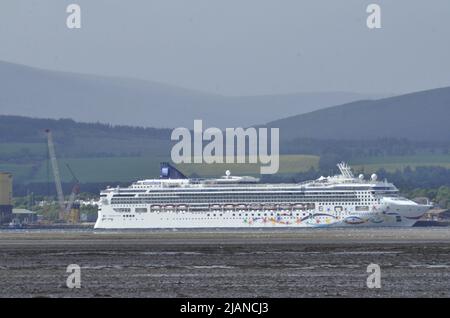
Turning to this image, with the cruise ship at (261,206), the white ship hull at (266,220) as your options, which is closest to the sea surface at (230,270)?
the white ship hull at (266,220)

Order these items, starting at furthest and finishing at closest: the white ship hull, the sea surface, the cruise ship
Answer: the cruise ship → the white ship hull → the sea surface

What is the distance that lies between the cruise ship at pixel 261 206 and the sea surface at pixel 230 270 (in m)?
61.1

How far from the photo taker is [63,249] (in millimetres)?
93812

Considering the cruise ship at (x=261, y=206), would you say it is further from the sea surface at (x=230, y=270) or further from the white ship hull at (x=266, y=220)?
the sea surface at (x=230, y=270)

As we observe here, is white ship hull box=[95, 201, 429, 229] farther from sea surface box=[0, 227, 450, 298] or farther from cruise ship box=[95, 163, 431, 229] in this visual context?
sea surface box=[0, 227, 450, 298]

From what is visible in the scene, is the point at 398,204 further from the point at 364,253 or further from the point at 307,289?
the point at 307,289

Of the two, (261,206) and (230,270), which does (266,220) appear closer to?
(261,206)

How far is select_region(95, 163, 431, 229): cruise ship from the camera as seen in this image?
516 feet

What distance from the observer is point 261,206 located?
521 ft

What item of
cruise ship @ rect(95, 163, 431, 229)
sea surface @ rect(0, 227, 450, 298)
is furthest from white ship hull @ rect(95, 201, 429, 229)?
sea surface @ rect(0, 227, 450, 298)

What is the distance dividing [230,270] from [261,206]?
310 feet

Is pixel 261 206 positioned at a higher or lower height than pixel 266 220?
higher

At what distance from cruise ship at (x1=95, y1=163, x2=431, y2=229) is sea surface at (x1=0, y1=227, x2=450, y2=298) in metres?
61.1

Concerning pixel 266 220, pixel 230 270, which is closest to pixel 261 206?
pixel 266 220
